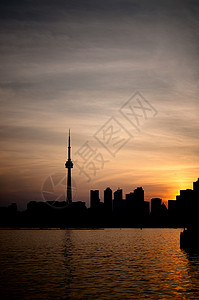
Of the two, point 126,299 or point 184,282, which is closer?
point 126,299

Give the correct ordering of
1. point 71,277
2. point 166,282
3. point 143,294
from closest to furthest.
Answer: point 143,294 → point 166,282 → point 71,277

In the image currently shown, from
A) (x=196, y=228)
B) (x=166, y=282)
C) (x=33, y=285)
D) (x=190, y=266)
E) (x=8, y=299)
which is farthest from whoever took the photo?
(x=196, y=228)

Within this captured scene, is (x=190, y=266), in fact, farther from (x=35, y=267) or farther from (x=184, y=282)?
(x=35, y=267)

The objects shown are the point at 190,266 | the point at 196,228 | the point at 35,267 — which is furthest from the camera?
the point at 196,228

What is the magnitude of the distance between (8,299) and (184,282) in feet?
76.6

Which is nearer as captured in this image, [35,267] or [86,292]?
[86,292]

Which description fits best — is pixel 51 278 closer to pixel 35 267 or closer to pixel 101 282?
pixel 101 282

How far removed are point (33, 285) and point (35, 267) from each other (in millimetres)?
18289

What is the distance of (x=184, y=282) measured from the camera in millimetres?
46125

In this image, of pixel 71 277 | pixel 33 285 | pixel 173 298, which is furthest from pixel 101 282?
pixel 173 298

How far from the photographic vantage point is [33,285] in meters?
42.6

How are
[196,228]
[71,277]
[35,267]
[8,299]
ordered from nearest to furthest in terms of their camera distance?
1. [8,299]
2. [71,277]
3. [35,267]
4. [196,228]

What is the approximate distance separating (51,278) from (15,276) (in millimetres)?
5459

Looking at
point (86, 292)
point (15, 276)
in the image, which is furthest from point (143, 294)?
point (15, 276)
